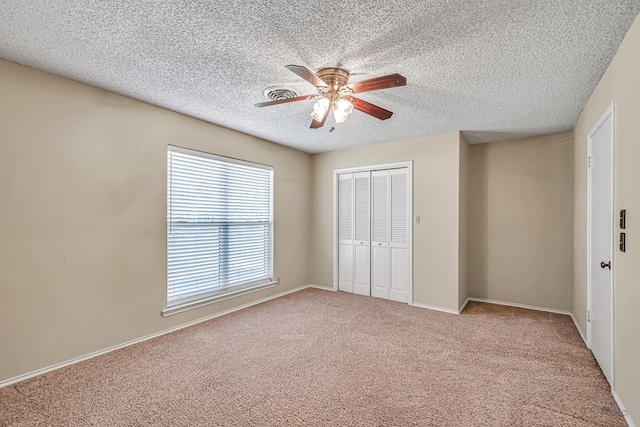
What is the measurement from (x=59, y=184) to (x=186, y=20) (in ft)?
5.99

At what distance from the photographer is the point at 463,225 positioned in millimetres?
4309

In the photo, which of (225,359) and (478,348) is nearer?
(225,359)

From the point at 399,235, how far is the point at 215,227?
104 inches


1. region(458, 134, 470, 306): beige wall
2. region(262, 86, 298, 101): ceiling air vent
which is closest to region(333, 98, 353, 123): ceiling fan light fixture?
region(262, 86, 298, 101): ceiling air vent

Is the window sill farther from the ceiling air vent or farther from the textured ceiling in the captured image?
the ceiling air vent

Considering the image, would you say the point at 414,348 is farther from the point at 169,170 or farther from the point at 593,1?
the point at 169,170

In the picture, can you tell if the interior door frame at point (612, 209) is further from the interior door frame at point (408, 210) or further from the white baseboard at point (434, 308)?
the interior door frame at point (408, 210)

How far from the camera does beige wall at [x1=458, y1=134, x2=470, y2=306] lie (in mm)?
4109

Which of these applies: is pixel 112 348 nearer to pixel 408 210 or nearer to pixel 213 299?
pixel 213 299

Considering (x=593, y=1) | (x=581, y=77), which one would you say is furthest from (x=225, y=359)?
(x=581, y=77)

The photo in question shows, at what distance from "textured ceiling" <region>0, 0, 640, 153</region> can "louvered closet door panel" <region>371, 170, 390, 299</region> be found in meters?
1.71

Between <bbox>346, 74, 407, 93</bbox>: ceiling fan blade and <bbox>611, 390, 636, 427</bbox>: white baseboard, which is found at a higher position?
<bbox>346, 74, 407, 93</bbox>: ceiling fan blade

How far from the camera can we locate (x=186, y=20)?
1.80 metres

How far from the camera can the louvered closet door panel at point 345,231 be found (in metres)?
5.06
